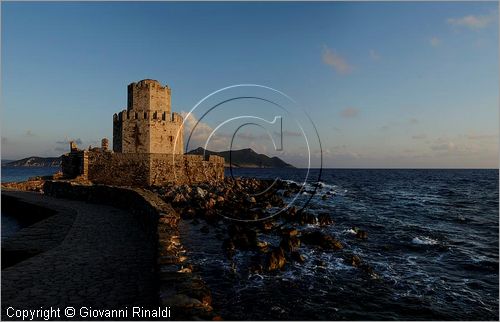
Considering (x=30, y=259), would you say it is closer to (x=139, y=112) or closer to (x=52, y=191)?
(x=52, y=191)

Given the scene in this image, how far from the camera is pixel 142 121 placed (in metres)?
31.4

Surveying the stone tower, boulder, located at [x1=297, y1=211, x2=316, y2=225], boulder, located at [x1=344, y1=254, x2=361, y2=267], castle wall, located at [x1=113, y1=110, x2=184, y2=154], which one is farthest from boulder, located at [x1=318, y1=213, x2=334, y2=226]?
the stone tower

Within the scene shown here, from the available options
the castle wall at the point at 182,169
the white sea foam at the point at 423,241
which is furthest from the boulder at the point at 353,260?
the castle wall at the point at 182,169

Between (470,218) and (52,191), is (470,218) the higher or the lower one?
the lower one

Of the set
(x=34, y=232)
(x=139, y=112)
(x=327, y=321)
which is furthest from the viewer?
(x=139, y=112)

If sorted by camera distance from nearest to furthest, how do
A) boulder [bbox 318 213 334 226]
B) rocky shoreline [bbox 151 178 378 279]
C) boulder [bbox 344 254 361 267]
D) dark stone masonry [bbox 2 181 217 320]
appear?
dark stone masonry [bbox 2 181 217 320]
rocky shoreline [bbox 151 178 378 279]
boulder [bbox 344 254 361 267]
boulder [bbox 318 213 334 226]

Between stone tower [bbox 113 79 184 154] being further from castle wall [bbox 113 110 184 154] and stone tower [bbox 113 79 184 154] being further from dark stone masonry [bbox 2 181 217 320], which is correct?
dark stone masonry [bbox 2 181 217 320]

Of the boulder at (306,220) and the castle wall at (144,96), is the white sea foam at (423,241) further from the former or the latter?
the castle wall at (144,96)

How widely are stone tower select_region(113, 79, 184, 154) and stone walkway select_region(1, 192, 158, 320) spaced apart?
1870 cm

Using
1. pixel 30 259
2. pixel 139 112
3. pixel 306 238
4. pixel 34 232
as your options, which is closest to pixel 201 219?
pixel 306 238

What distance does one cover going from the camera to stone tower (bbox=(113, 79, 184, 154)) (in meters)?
31.4

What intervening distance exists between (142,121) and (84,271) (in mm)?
24794

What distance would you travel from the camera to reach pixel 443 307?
9.55m

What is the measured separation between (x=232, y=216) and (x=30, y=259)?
12626mm
